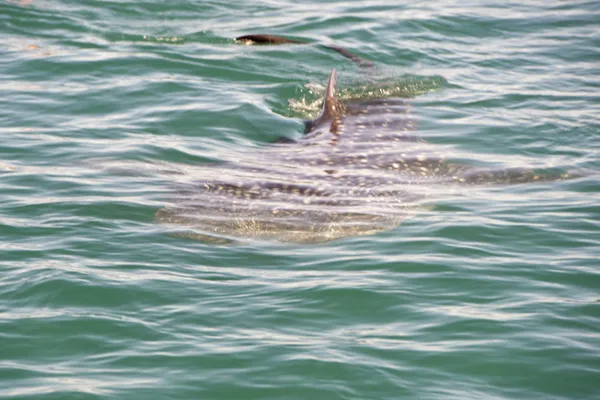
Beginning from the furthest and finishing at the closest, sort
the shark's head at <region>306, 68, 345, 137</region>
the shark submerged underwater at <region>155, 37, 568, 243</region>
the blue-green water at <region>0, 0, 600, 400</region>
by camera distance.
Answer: the shark's head at <region>306, 68, 345, 137</region> → the shark submerged underwater at <region>155, 37, 568, 243</region> → the blue-green water at <region>0, 0, 600, 400</region>

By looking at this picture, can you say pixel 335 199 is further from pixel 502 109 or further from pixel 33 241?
pixel 502 109

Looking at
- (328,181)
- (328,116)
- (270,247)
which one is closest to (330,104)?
(328,116)

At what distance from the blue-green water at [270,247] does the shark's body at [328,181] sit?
0.72ft

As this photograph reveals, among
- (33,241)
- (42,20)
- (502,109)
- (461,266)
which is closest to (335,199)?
(461,266)

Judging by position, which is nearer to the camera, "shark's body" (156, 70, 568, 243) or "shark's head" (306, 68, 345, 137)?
"shark's body" (156, 70, 568, 243)

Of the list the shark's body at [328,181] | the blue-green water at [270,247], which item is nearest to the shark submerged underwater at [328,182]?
the shark's body at [328,181]

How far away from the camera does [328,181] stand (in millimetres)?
7914

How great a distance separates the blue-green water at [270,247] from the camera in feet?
16.5

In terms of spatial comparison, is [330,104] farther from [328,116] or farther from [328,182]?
[328,182]

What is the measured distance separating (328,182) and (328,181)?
1.1 inches

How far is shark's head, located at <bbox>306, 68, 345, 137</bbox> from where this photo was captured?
30.9 feet

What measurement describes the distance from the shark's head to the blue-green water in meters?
0.43

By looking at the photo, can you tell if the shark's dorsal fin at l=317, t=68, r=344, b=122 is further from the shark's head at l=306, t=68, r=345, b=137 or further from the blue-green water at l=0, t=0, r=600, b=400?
the blue-green water at l=0, t=0, r=600, b=400

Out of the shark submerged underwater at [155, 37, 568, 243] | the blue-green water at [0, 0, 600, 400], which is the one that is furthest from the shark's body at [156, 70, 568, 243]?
the blue-green water at [0, 0, 600, 400]
